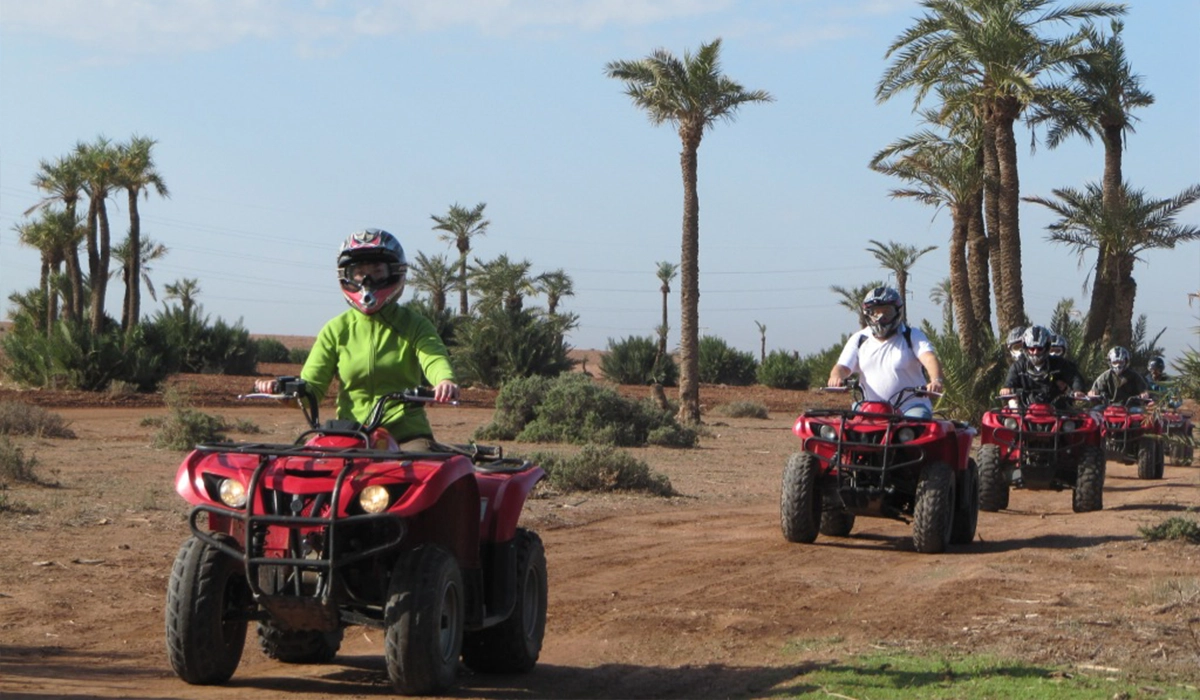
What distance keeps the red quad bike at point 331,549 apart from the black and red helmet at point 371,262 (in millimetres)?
514

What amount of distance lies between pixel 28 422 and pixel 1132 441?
1706cm

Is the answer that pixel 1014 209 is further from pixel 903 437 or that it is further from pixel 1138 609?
pixel 1138 609

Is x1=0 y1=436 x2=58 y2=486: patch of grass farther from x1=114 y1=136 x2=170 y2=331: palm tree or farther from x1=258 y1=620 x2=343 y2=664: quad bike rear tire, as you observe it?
x1=114 y1=136 x2=170 y2=331: palm tree

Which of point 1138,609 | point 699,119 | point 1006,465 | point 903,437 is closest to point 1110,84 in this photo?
point 699,119

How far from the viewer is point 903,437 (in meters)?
12.1

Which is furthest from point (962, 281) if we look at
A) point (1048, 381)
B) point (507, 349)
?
point (507, 349)

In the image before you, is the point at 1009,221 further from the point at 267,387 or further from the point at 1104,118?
the point at 267,387

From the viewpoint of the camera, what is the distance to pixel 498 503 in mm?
6926

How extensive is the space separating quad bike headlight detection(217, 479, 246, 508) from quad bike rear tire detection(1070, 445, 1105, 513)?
38.6 ft

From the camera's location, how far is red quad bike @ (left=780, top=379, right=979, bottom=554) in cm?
1198

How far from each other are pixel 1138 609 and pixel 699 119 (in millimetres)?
26381

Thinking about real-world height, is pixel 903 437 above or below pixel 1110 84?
below

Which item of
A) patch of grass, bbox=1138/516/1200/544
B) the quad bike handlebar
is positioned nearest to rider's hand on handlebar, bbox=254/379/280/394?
the quad bike handlebar

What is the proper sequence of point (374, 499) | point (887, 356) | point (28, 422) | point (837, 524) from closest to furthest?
point (374, 499) → point (887, 356) → point (837, 524) → point (28, 422)
